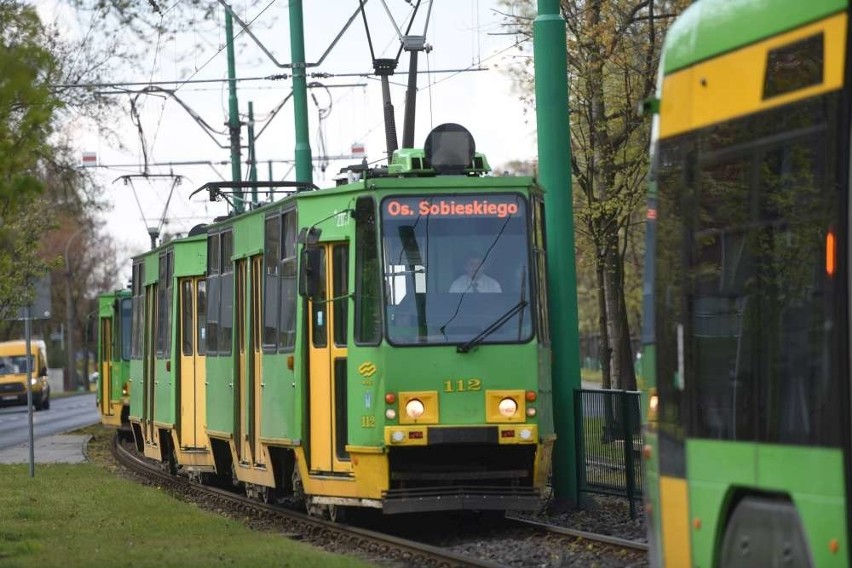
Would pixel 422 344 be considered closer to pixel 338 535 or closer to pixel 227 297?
pixel 338 535

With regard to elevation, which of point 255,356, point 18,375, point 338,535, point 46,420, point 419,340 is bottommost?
point 46,420

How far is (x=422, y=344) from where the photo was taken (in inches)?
617

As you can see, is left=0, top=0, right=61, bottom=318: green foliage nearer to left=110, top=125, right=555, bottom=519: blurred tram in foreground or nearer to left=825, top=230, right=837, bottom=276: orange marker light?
left=110, top=125, right=555, bottom=519: blurred tram in foreground

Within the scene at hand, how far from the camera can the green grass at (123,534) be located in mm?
13955

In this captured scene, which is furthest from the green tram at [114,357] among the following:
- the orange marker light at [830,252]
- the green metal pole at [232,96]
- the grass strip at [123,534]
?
the orange marker light at [830,252]

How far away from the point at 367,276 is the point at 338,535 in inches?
94.0

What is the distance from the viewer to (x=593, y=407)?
60.3 feet

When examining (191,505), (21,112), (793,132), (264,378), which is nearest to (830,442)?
(793,132)

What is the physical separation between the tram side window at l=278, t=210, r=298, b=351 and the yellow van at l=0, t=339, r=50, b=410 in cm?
4872

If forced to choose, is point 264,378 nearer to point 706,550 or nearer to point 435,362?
point 435,362

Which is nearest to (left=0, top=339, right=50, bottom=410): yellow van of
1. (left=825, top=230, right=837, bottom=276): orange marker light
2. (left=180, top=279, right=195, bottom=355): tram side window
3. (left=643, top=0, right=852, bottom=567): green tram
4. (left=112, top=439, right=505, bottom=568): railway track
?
(left=180, top=279, right=195, bottom=355): tram side window

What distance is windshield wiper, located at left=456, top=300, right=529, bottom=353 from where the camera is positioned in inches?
617

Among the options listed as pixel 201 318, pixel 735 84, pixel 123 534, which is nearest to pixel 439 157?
pixel 123 534

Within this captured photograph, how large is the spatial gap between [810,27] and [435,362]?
7.91 meters
